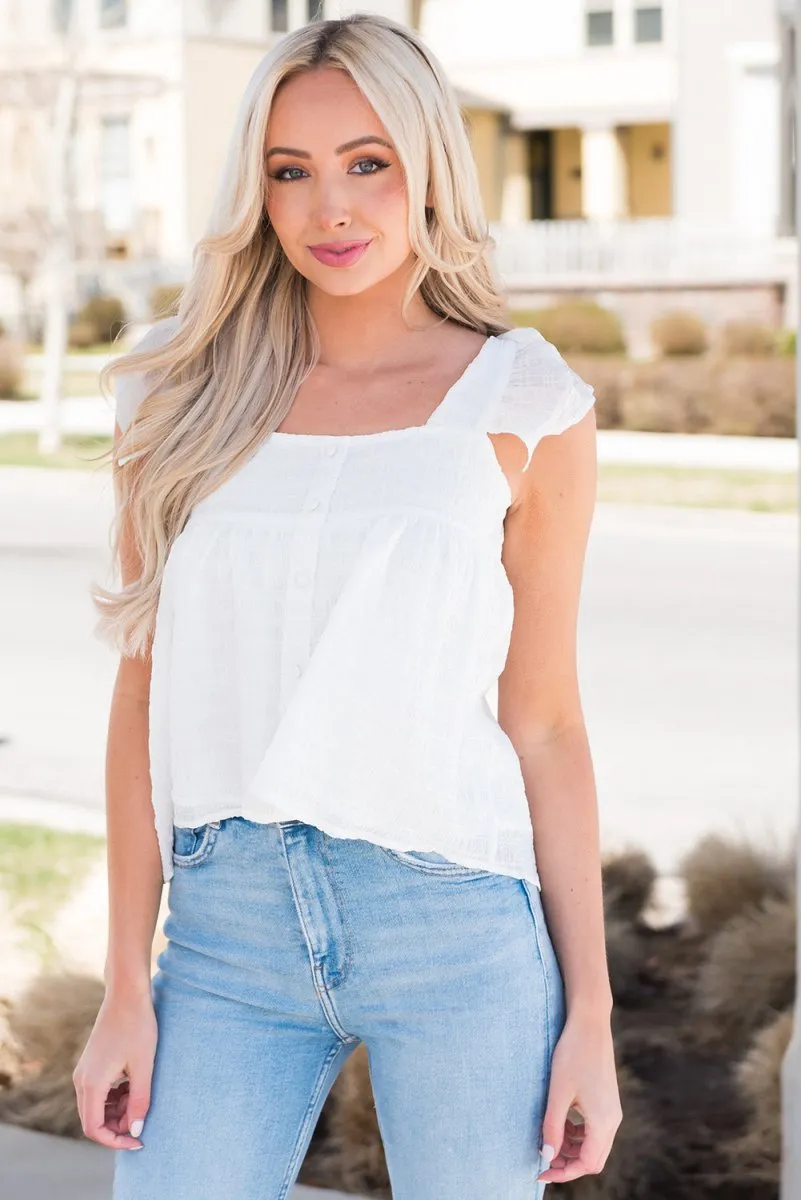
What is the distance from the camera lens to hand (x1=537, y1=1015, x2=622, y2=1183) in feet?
5.32

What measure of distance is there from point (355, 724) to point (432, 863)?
5.8 inches

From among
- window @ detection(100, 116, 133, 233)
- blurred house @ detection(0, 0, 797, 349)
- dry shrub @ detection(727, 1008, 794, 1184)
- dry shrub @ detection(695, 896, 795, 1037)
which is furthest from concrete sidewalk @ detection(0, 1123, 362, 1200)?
window @ detection(100, 116, 133, 233)

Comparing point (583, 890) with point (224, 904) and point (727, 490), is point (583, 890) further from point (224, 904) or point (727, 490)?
point (727, 490)

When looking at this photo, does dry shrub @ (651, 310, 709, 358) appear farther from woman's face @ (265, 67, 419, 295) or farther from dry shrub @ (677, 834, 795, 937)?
woman's face @ (265, 67, 419, 295)

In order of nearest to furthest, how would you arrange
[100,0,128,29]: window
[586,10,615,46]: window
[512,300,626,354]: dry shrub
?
[512,300,626,354]: dry shrub, [100,0,128,29]: window, [586,10,615,46]: window

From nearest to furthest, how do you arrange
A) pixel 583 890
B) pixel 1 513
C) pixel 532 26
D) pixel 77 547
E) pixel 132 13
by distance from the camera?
1. pixel 583 890
2. pixel 77 547
3. pixel 1 513
4. pixel 132 13
5. pixel 532 26

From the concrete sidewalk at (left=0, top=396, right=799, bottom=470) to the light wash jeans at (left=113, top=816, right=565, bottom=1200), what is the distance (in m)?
12.2

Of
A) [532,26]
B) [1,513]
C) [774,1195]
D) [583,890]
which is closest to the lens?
[583,890]

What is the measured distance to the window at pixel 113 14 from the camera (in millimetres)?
24828

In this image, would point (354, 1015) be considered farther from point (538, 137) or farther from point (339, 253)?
point (538, 137)

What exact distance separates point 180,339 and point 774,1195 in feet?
7.83

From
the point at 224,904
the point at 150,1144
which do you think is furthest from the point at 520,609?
the point at 150,1144

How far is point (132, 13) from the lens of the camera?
89.8 ft

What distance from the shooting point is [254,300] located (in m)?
1.89
